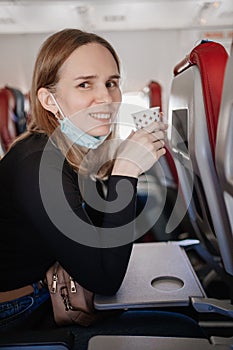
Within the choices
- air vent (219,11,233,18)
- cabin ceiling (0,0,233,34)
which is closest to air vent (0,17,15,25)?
cabin ceiling (0,0,233,34)

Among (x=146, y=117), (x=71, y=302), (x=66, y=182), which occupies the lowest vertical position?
(x=71, y=302)

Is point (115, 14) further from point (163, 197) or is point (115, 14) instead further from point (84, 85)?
point (84, 85)

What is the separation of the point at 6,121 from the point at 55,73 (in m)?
2.38

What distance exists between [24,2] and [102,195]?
5682mm

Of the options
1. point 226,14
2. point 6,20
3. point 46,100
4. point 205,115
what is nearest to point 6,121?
point 46,100

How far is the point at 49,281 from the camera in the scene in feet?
3.35

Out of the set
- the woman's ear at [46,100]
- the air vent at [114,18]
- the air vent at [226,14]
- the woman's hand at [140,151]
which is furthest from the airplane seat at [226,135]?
the air vent at [226,14]

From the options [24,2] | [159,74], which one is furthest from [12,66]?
[159,74]

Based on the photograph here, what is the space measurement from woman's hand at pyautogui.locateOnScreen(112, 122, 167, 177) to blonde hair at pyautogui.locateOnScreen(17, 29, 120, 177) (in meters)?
0.17

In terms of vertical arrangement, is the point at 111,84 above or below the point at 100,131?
above

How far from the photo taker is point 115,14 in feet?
22.8

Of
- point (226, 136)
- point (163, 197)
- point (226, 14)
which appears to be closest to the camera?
point (226, 136)

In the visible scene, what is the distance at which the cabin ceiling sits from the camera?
625 centimetres

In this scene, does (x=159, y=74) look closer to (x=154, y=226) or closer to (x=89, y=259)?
(x=154, y=226)
